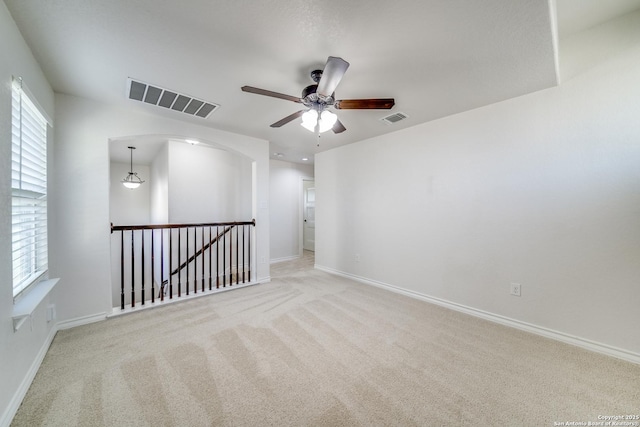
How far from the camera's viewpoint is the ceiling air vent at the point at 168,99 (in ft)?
7.39

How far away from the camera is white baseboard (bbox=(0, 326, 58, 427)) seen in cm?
132

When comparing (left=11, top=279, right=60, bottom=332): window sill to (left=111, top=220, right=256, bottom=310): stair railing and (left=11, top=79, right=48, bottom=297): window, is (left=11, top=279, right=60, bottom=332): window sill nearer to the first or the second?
(left=11, top=79, right=48, bottom=297): window

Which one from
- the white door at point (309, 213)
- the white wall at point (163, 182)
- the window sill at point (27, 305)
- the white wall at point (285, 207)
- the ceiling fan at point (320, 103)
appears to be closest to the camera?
the window sill at point (27, 305)

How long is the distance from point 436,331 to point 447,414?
41.1 inches

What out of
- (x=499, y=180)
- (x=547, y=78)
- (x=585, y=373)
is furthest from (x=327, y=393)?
(x=547, y=78)

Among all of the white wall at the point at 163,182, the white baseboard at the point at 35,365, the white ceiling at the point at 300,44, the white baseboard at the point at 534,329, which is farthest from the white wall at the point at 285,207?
the white baseboard at the point at 35,365

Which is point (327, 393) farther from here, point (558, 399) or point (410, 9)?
point (410, 9)

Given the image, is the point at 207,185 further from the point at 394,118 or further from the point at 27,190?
the point at 394,118

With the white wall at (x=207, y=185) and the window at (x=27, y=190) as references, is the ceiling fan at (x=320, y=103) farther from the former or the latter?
the white wall at (x=207, y=185)

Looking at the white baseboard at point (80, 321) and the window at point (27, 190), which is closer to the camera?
the window at point (27, 190)

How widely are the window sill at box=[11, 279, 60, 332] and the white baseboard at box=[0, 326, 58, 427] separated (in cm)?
37

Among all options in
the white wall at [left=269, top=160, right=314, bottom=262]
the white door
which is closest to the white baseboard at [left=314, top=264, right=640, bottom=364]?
the white wall at [left=269, top=160, right=314, bottom=262]

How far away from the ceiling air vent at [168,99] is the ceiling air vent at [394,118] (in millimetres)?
2056

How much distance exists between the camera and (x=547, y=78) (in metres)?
2.10
